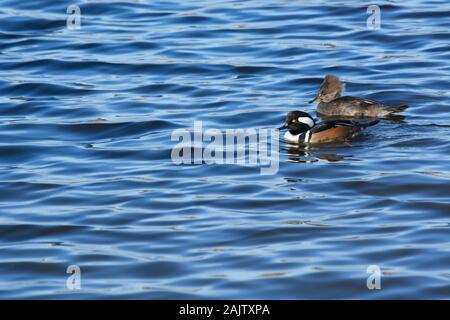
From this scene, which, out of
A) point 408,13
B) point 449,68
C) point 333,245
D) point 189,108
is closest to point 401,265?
point 333,245

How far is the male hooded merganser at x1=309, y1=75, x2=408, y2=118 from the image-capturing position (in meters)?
15.5

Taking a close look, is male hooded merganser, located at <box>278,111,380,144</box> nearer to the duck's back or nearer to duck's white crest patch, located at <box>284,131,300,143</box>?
duck's white crest patch, located at <box>284,131,300,143</box>

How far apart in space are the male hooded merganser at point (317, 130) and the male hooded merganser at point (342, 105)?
800mm
